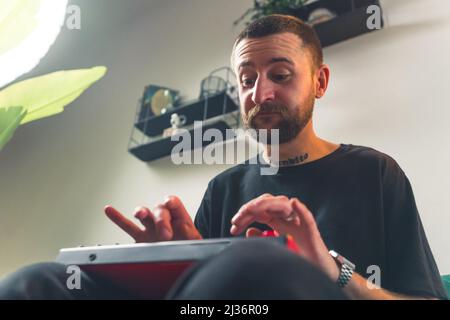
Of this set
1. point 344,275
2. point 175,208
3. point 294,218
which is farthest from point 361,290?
point 175,208

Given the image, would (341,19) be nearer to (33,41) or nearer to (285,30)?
(285,30)

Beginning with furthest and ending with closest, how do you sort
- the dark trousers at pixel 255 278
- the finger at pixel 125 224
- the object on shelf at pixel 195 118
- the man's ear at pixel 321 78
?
the object on shelf at pixel 195 118
the man's ear at pixel 321 78
the finger at pixel 125 224
the dark trousers at pixel 255 278

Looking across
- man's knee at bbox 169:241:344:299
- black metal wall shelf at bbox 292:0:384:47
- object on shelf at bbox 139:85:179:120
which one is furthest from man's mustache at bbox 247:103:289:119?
object on shelf at bbox 139:85:179:120

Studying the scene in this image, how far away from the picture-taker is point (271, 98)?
36.1 inches

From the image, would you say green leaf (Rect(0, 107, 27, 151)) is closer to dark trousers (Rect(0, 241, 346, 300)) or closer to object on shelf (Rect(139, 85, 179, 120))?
dark trousers (Rect(0, 241, 346, 300))

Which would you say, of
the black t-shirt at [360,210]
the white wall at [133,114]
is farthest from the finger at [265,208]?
the white wall at [133,114]

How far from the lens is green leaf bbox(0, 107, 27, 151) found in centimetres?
57

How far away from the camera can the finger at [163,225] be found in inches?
24.3

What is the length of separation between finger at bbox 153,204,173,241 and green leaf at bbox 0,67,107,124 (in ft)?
0.65

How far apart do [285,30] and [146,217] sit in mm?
561

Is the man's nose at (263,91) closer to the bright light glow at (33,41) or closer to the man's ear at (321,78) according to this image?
the man's ear at (321,78)

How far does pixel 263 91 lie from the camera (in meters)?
0.92

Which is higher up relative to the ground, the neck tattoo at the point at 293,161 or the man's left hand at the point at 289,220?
the neck tattoo at the point at 293,161

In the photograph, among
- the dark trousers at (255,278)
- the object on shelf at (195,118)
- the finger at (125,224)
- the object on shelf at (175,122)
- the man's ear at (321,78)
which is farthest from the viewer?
the object on shelf at (175,122)
